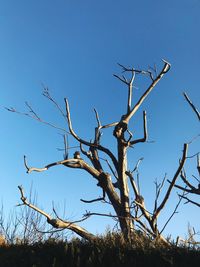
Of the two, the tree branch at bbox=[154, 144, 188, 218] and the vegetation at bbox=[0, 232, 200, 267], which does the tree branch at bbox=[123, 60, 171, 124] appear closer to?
the tree branch at bbox=[154, 144, 188, 218]

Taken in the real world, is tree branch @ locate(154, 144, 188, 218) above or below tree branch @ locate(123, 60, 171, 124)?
below

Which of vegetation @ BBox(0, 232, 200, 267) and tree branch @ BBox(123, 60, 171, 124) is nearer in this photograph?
vegetation @ BBox(0, 232, 200, 267)

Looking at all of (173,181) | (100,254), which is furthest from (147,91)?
(100,254)

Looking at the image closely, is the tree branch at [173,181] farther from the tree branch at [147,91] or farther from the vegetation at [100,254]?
the tree branch at [147,91]

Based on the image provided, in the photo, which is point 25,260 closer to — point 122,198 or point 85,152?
point 122,198

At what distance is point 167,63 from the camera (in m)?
7.36

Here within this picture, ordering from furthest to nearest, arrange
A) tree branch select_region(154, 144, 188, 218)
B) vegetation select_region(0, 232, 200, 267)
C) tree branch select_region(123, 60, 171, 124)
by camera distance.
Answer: tree branch select_region(123, 60, 171, 124)
tree branch select_region(154, 144, 188, 218)
vegetation select_region(0, 232, 200, 267)

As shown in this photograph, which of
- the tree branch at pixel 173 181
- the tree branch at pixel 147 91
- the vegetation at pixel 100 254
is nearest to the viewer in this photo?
the vegetation at pixel 100 254

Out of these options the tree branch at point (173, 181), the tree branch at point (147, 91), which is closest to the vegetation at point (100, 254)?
the tree branch at point (173, 181)

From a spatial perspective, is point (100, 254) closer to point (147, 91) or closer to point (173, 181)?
point (173, 181)

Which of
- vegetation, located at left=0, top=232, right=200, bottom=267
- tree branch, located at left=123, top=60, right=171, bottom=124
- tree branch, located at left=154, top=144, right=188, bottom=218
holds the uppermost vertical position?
tree branch, located at left=123, top=60, right=171, bottom=124

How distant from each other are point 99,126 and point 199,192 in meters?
3.44

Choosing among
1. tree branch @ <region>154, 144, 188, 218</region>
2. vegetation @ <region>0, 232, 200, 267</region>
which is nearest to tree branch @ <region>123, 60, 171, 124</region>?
tree branch @ <region>154, 144, 188, 218</region>

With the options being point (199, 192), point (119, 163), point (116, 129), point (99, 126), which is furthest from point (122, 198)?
point (199, 192)
